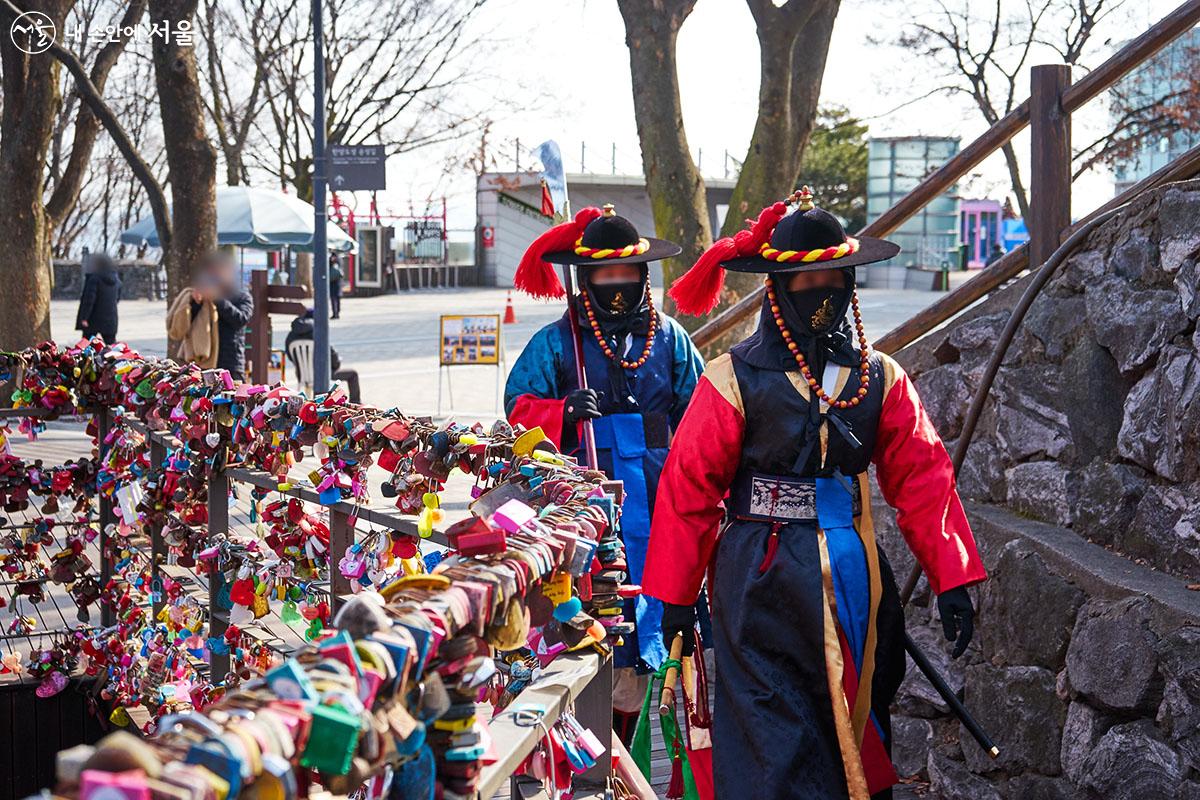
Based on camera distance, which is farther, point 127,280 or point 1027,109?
point 127,280

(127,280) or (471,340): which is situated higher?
(127,280)

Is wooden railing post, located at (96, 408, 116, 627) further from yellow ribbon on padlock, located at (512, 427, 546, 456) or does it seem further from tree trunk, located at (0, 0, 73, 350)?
tree trunk, located at (0, 0, 73, 350)

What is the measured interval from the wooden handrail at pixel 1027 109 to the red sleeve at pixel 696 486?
8.32 feet

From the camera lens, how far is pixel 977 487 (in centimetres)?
564

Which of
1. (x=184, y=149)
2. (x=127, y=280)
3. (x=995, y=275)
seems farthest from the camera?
(x=127, y=280)

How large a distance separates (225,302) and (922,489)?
8.61m

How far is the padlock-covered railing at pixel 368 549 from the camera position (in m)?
1.81

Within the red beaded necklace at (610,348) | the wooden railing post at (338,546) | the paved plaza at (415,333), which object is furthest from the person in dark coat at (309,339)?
the wooden railing post at (338,546)

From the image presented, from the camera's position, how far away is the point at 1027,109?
5.94 m

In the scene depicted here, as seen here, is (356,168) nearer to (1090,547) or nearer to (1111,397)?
(1111,397)

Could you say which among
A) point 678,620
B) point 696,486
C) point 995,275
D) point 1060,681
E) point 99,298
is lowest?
point 1060,681

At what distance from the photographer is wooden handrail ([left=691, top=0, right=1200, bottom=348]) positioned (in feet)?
17.3

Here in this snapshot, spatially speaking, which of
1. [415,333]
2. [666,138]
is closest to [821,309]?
[666,138]

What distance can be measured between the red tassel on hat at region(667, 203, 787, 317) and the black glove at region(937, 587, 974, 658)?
1136 mm
